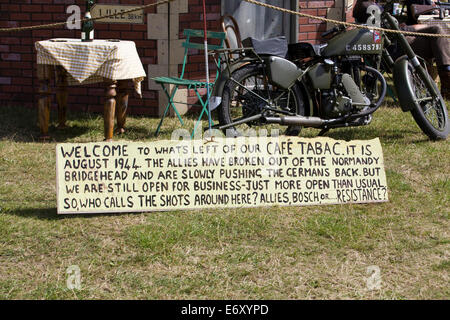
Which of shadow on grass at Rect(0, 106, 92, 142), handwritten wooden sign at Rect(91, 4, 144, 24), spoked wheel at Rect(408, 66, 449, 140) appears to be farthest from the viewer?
handwritten wooden sign at Rect(91, 4, 144, 24)

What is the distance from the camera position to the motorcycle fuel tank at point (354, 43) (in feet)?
20.7

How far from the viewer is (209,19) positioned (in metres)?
8.20

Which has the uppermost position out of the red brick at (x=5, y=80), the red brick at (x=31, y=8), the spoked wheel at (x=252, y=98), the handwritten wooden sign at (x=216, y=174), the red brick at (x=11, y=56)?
the red brick at (x=31, y=8)

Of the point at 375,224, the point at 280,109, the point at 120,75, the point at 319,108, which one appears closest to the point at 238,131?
the point at 280,109

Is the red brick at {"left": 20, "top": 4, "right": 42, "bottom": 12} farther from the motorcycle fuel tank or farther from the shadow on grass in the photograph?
the motorcycle fuel tank

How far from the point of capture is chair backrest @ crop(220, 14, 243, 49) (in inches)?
316

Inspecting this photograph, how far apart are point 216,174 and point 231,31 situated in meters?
3.95

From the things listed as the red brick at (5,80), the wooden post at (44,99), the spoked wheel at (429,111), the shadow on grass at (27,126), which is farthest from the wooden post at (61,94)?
the spoked wheel at (429,111)

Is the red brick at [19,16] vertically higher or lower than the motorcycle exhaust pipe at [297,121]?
higher

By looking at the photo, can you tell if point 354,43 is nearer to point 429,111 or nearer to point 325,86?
point 325,86

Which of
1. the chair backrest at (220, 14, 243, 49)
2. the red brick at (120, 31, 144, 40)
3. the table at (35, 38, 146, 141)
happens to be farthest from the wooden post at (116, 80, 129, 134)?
the chair backrest at (220, 14, 243, 49)

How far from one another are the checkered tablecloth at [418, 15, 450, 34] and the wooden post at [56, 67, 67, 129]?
15.8 feet

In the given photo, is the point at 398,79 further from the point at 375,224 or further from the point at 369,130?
the point at 375,224

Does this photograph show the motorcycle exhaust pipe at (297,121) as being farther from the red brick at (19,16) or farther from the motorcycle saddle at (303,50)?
the red brick at (19,16)
